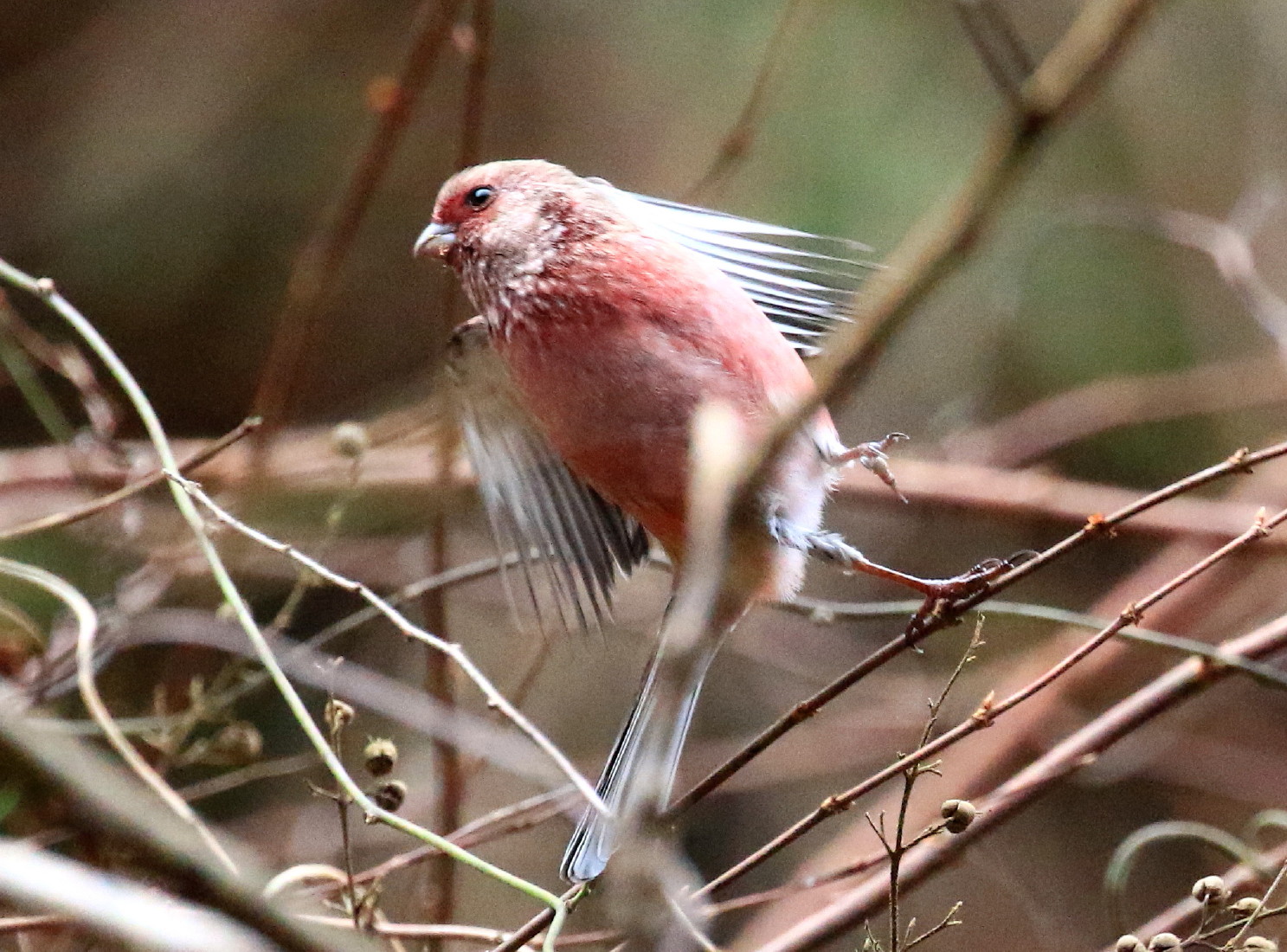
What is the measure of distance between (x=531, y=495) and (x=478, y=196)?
0.62m

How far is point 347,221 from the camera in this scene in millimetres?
A: 2971

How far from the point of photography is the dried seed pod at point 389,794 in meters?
1.80

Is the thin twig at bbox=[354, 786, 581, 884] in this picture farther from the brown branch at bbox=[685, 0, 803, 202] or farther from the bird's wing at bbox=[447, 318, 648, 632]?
the brown branch at bbox=[685, 0, 803, 202]

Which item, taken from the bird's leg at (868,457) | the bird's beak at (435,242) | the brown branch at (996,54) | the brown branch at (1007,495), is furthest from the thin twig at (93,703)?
the brown branch at (1007,495)

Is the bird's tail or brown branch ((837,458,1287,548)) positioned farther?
brown branch ((837,458,1287,548))

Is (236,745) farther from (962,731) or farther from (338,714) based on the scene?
(962,731)

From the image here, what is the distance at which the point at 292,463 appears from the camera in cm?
368

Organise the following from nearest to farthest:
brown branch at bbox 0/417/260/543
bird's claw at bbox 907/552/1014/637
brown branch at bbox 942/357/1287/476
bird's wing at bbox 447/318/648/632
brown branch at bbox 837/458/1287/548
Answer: bird's claw at bbox 907/552/1014/637, brown branch at bbox 0/417/260/543, bird's wing at bbox 447/318/648/632, brown branch at bbox 837/458/1287/548, brown branch at bbox 942/357/1287/476

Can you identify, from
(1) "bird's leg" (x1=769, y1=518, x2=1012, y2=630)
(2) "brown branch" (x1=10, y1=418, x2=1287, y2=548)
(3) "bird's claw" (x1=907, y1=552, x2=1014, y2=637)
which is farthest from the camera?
(2) "brown branch" (x1=10, y1=418, x2=1287, y2=548)

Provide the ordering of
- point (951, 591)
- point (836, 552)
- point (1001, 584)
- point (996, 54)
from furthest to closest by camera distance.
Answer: point (836, 552), point (951, 591), point (1001, 584), point (996, 54)

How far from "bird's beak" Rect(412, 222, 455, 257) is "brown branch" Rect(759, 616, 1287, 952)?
4.85 ft

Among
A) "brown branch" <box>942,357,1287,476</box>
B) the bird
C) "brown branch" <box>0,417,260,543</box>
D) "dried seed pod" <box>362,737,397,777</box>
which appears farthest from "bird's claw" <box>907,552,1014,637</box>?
"brown branch" <box>942,357,1287,476</box>

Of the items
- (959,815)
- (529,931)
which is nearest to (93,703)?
(529,931)

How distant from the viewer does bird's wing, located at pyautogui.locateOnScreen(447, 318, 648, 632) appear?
268 centimetres
